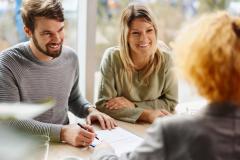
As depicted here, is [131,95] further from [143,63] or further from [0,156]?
[0,156]

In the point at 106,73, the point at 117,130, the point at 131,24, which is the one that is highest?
the point at 131,24

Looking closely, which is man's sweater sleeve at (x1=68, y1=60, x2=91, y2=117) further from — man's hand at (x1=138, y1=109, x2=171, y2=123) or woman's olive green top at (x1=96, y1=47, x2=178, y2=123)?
man's hand at (x1=138, y1=109, x2=171, y2=123)

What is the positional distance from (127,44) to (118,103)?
304mm

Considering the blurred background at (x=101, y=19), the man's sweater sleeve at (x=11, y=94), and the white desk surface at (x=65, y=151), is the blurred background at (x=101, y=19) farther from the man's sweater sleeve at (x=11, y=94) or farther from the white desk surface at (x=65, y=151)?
the white desk surface at (x=65, y=151)

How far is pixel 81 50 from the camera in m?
2.05

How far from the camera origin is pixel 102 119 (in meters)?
1.66

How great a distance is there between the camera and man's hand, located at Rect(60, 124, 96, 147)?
1.42 meters

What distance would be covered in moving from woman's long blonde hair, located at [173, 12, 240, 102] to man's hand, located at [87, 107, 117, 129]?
84 centimetres

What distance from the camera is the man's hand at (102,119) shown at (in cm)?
165

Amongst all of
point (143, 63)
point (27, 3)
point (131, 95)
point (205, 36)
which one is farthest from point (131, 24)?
point (205, 36)

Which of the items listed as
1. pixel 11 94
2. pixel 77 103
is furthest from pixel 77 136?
pixel 77 103

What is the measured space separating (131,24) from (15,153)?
1301mm

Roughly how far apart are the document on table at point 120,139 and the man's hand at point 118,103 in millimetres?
180

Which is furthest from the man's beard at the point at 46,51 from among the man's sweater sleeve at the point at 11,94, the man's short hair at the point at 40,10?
the man's sweater sleeve at the point at 11,94
